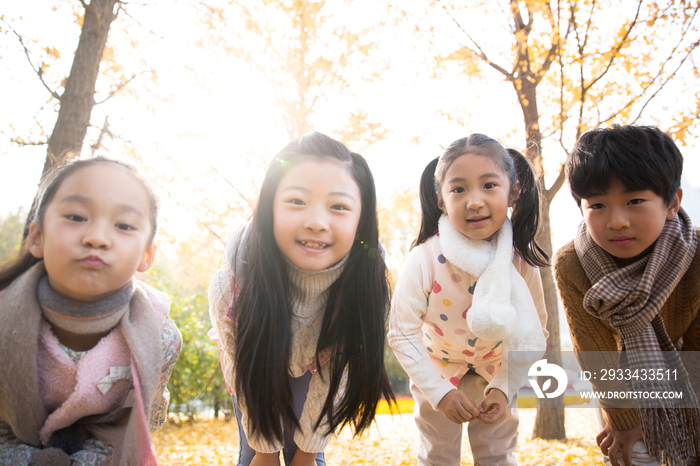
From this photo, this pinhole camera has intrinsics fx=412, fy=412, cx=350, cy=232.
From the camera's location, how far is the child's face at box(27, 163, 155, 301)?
1.45 m

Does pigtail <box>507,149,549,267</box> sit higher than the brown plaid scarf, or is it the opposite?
pigtail <box>507,149,549,267</box>

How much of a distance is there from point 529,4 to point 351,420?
3.97 m

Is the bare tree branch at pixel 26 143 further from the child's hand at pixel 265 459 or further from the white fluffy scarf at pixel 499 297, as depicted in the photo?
the white fluffy scarf at pixel 499 297

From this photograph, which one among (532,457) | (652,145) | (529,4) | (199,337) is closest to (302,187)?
(652,145)

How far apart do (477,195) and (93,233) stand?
61.8 inches

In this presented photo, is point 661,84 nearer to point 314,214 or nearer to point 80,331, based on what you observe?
point 314,214

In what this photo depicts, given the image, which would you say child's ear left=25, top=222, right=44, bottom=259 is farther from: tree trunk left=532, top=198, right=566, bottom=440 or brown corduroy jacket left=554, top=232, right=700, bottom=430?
tree trunk left=532, top=198, right=566, bottom=440

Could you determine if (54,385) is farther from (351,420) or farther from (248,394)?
(351,420)

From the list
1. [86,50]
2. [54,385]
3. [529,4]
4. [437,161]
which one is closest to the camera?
[54,385]

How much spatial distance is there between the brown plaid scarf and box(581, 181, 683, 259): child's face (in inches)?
3.8

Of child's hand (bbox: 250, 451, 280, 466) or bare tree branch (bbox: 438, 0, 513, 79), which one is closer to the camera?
child's hand (bbox: 250, 451, 280, 466)

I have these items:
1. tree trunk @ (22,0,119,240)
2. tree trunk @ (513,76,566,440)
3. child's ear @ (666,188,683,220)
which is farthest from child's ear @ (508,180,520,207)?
tree trunk @ (22,0,119,240)

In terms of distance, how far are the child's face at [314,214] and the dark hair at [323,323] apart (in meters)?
0.09

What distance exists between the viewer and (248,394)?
1775mm
